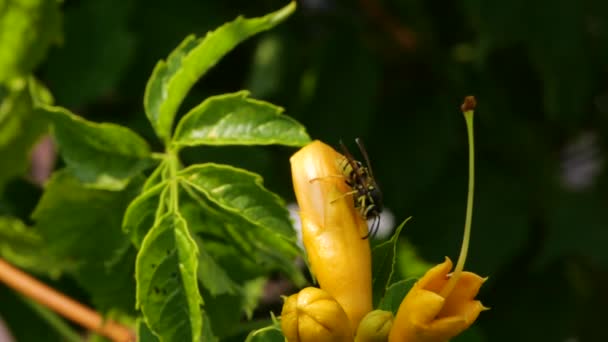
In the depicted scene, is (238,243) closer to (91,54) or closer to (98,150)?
(98,150)

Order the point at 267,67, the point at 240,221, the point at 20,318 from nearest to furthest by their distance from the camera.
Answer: the point at 240,221
the point at 20,318
the point at 267,67

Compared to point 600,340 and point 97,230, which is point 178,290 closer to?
point 97,230

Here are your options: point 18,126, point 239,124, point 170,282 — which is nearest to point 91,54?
point 18,126

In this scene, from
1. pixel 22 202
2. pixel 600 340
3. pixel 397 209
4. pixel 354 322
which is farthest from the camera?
pixel 600 340

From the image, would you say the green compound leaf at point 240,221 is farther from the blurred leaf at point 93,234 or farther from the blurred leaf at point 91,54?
the blurred leaf at point 91,54

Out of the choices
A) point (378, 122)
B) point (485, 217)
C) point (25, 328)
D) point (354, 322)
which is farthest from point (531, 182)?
point (354, 322)

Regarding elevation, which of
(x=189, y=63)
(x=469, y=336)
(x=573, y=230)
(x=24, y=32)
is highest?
(x=24, y=32)

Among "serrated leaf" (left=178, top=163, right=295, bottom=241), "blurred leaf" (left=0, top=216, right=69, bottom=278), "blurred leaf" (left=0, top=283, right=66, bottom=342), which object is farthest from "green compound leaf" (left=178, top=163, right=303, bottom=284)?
"blurred leaf" (left=0, top=283, right=66, bottom=342)

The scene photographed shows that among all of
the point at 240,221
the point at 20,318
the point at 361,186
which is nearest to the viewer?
the point at 361,186
